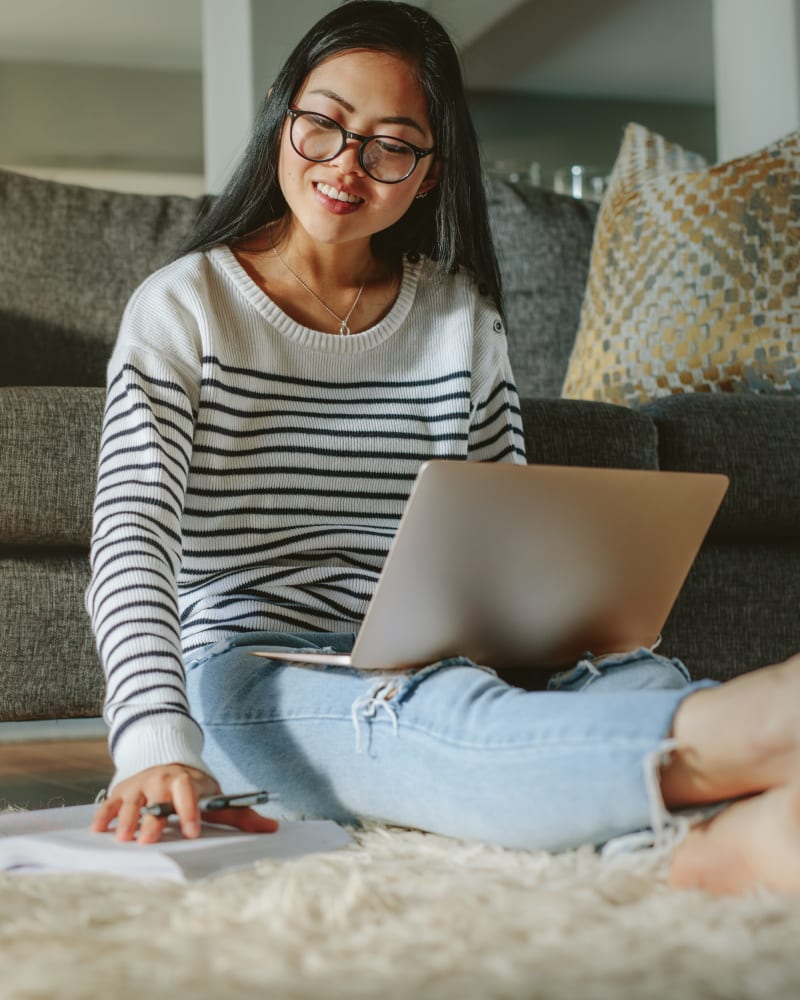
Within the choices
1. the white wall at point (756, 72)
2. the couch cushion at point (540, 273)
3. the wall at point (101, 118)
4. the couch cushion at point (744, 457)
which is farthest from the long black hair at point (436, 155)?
the wall at point (101, 118)

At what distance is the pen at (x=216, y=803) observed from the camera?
87cm

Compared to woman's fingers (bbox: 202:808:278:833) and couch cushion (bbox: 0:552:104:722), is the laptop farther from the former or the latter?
couch cushion (bbox: 0:552:104:722)

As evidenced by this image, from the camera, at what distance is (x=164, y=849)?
84cm

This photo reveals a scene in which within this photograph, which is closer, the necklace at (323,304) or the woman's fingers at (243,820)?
the woman's fingers at (243,820)

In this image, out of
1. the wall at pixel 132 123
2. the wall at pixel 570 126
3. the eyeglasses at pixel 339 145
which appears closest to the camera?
the eyeglasses at pixel 339 145

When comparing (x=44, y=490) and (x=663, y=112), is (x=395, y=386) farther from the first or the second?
(x=663, y=112)

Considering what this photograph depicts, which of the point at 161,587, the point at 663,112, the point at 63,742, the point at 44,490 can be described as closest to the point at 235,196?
the point at 44,490

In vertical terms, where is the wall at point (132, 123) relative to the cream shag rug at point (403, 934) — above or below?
above

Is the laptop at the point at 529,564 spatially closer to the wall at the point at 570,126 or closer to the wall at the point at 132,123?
the wall at the point at 570,126

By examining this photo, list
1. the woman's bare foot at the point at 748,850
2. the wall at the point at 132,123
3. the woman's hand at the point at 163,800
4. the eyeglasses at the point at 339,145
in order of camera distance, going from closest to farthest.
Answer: the woman's bare foot at the point at 748,850
the woman's hand at the point at 163,800
the eyeglasses at the point at 339,145
the wall at the point at 132,123

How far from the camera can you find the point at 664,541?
1106 millimetres

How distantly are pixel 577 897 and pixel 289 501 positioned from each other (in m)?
0.58

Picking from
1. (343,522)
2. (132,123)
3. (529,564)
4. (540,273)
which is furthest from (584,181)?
(529,564)

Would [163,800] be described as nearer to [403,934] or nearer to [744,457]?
[403,934]
